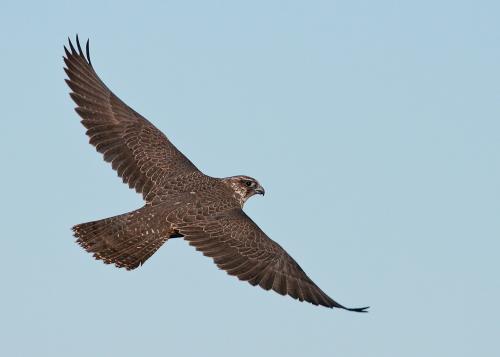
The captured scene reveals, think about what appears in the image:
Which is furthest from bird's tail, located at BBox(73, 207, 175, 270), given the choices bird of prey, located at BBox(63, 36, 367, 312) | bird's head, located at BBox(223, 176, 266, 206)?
bird's head, located at BBox(223, 176, 266, 206)

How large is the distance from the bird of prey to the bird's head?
2 centimetres

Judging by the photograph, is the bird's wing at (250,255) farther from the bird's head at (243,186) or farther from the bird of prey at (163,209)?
the bird's head at (243,186)

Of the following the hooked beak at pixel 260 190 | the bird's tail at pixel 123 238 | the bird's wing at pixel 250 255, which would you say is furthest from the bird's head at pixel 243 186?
the bird's tail at pixel 123 238

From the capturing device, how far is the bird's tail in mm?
15828

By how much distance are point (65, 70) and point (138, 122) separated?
150 centimetres

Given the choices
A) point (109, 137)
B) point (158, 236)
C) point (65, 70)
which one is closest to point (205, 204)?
point (158, 236)

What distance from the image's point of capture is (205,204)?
16344mm

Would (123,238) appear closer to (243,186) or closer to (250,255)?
(250,255)

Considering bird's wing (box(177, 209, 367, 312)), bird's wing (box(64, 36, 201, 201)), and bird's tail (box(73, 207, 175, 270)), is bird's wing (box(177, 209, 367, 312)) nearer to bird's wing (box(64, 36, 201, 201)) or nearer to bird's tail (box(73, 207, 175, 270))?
bird's tail (box(73, 207, 175, 270))

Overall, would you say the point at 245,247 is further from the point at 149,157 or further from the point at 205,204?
the point at 149,157

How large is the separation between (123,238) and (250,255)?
6.34 feet

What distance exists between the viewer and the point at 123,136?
17922 millimetres

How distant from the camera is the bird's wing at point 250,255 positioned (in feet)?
48.8

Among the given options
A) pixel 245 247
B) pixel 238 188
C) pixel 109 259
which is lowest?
pixel 109 259
